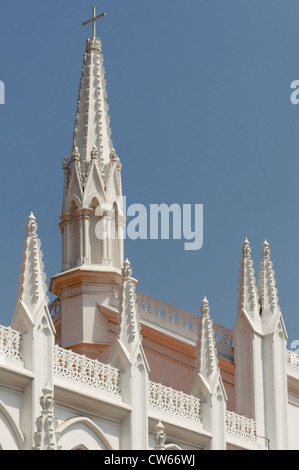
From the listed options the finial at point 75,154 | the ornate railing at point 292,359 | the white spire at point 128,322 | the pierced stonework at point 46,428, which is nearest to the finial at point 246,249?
the ornate railing at point 292,359

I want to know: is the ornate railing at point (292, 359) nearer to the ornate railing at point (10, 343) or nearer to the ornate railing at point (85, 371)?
the ornate railing at point (85, 371)

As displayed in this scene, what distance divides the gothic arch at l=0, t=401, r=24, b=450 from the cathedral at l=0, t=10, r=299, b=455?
0.11ft

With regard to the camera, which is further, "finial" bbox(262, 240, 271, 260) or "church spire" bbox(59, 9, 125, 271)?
"church spire" bbox(59, 9, 125, 271)

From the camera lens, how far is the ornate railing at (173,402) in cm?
3984

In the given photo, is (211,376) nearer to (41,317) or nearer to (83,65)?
(41,317)

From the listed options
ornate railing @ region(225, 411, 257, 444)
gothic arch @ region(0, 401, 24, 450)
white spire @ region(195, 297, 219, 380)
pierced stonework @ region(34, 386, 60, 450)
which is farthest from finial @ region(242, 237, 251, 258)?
pierced stonework @ region(34, 386, 60, 450)

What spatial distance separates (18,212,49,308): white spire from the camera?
1422 inches

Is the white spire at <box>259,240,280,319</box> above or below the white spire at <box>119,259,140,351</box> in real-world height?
above

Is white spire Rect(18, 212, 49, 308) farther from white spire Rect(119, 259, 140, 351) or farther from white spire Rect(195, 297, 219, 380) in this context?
white spire Rect(195, 297, 219, 380)

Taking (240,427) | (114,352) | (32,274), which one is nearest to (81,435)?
(114,352)

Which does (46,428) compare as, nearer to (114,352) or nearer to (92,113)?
(114,352)

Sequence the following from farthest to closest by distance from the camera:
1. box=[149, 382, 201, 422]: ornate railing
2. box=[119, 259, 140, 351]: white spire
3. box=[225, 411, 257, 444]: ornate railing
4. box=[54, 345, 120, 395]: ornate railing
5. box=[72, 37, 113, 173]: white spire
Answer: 1. box=[72, 37, 113, 173]: white spire
2. box=[225, 411, 257, 444]: ornate railing
3. box=[149, 382, 201, 422]: ornate railing
4. box=[119, 259, 140, 351]: white spire
5. box=[54, 345, 120, 395]: ornate railing

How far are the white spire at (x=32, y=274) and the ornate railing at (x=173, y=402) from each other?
517 cm
